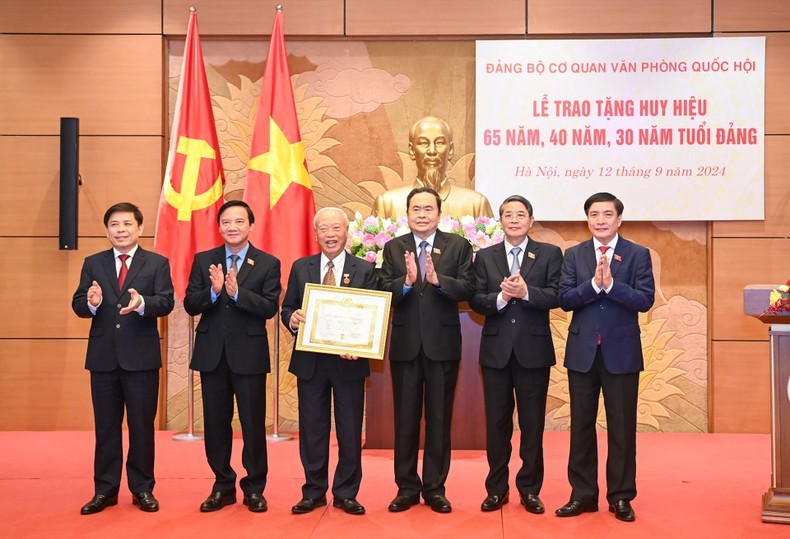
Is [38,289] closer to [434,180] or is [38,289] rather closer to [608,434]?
[434,180]

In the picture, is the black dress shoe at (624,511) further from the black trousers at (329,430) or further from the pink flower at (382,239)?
the pink flower at (382,239)

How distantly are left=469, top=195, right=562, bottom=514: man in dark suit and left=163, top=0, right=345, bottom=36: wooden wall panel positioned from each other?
3.09m

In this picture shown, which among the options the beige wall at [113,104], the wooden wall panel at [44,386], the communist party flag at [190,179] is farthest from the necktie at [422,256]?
the wooden wall panel at [44,386]

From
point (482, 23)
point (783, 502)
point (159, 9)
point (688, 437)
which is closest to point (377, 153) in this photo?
point (482, 23)

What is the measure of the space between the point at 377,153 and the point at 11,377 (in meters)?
3.32

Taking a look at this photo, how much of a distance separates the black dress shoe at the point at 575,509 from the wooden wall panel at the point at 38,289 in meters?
4.05

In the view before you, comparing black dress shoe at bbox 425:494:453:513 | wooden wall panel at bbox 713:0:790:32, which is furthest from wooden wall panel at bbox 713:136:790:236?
black dress shoe at bbox 425:494:453:513

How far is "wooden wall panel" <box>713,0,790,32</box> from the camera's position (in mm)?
6137

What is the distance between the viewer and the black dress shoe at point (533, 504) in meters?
3.76

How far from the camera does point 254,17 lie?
6.30 m

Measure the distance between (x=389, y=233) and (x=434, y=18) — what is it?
2138 mm

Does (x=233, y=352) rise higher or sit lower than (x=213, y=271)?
lower

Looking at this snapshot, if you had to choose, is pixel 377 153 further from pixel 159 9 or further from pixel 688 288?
pixel 688 288

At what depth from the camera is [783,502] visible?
365cm
